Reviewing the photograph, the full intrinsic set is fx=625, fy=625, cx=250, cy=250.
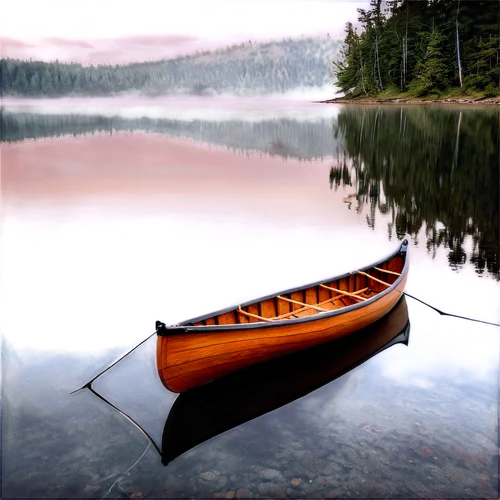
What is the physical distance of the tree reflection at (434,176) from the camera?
18.4 meters

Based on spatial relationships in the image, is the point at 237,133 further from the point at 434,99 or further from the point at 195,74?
the point at 195,74

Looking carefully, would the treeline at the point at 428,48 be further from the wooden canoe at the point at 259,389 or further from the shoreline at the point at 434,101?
the wooden canoe at the point at 259,389

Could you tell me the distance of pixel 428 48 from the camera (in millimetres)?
65688

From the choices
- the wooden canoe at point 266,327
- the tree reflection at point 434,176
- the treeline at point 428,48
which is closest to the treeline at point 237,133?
the tree reflection at point 434,176

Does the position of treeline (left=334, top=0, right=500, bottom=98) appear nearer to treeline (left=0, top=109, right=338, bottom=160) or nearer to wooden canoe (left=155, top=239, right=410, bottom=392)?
treeline (left=0, top=109, right=338, bottom=160)

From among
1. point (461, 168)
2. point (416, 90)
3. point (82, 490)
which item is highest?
point (416, 90)

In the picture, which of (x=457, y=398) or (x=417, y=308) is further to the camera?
(x=417, y=308)

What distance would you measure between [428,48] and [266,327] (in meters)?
63.3

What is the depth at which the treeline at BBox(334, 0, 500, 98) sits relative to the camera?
6100cm

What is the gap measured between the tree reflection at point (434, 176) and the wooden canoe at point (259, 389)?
5031 millimetres

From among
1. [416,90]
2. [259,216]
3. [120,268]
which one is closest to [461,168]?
[259,216]

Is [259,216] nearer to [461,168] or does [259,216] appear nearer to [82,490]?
[461,168]

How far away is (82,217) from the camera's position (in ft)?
75.5

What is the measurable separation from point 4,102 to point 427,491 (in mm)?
147797
